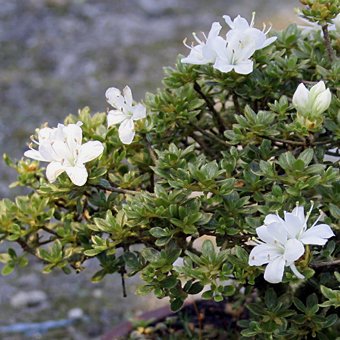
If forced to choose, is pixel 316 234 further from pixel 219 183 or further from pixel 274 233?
pixel 219 183

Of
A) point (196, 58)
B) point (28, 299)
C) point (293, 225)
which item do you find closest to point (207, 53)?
point (196, 58)

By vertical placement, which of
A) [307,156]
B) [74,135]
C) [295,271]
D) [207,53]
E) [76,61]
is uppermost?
[76,61]

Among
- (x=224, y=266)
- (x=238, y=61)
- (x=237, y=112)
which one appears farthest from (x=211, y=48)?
(x=224, y=266)

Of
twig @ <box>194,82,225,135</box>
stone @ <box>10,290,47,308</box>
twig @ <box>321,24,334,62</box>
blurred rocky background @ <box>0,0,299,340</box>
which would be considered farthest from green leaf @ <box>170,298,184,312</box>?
stone @ <box>10,290,47,308</box>

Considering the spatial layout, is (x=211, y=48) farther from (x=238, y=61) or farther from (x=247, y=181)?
(x=247, y=181)

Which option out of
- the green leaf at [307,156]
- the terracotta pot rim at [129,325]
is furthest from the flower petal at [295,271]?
the terracotta pot rim at [129,325]
